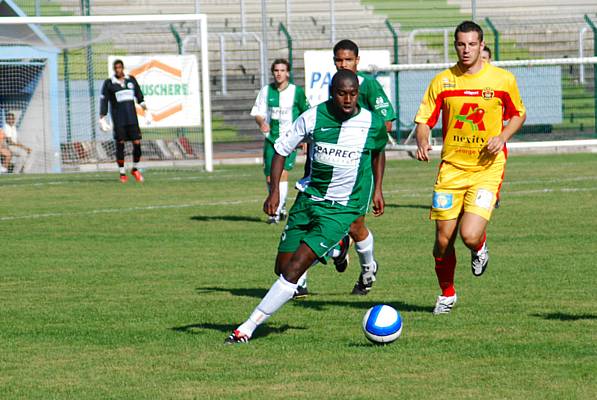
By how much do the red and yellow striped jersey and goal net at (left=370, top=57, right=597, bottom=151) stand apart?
19527 millimetres

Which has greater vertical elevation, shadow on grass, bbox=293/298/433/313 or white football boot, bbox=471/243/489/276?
white football boot, bbox=471/243/489/276

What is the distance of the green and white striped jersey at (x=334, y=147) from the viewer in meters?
8.07

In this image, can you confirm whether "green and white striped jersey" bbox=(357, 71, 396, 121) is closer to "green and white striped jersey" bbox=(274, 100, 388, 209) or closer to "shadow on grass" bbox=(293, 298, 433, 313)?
"shadow on grass" bbox=(293, 298, 433, 313)

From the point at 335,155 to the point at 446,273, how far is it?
4.70 feet

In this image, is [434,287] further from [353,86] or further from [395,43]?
[395,43]

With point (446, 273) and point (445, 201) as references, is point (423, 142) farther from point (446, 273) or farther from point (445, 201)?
point (446, 273)

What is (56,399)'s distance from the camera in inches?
251

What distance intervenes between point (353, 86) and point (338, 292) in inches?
109

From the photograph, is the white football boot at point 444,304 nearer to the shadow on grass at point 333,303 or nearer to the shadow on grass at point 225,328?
the shadow on grass at point 333,303

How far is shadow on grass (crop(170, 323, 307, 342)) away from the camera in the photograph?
8188mm

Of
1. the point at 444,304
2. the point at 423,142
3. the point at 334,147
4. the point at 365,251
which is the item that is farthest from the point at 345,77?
the point at 365,251

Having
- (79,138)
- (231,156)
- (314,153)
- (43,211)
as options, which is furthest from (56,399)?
(231,156)

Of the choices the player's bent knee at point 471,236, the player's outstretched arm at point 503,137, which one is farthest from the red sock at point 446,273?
the player's outstretched arm at point 503,137

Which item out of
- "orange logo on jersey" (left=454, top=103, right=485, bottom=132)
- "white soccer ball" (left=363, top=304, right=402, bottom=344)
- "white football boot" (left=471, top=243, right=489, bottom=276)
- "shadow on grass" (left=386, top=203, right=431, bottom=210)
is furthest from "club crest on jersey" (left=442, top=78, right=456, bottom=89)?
"shadow on grass" (left=386, top=203, right=431, bottom=210)
